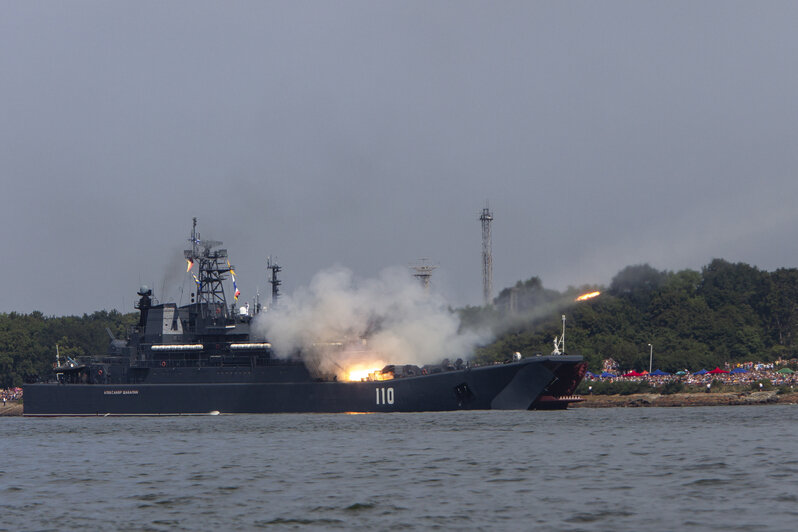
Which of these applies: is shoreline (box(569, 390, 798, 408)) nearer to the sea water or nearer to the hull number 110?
the hull number 110

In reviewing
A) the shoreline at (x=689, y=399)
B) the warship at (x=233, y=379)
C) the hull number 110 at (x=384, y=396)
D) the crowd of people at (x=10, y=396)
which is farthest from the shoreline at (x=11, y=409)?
the shoreline at (x=689, y=399)

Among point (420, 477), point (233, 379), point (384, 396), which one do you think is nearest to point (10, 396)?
point (233, 379)

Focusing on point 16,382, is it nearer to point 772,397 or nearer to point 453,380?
point 453,380

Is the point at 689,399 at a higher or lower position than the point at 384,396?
lower

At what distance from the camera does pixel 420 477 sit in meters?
34.7

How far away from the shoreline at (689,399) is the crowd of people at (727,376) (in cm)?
325

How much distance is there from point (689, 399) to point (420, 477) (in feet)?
178

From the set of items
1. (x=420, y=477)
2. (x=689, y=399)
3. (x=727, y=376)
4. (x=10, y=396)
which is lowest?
(x=420, y=477)

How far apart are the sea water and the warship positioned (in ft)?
36.3

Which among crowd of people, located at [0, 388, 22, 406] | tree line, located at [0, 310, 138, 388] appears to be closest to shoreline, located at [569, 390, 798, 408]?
crowd of people, located at [0, 388, 22, 406]

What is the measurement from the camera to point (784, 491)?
29.1 m

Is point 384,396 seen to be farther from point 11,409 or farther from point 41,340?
point 41,340

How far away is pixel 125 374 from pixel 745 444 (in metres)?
56.4

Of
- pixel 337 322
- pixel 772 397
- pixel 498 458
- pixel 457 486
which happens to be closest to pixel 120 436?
pixel 337 322
